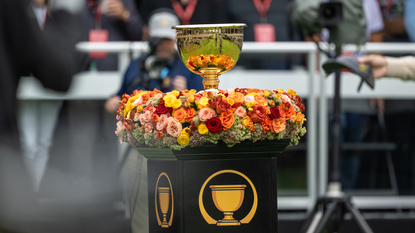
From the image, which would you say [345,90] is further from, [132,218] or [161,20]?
[132,218]

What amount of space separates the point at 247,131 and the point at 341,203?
135cm

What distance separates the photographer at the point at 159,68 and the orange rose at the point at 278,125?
3.84 feet

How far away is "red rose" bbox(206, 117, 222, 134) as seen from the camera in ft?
4.09

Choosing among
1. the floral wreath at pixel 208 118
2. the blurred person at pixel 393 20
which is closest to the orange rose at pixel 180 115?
the floral wreath at pixel 208 118

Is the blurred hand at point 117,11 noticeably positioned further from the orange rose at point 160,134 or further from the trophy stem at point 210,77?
the orange rose at point 160,134

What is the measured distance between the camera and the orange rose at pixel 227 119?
1.25 metres

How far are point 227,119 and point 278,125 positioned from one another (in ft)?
0.51

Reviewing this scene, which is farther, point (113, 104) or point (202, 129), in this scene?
point (113, 104)

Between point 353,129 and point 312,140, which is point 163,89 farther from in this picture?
point 353,129

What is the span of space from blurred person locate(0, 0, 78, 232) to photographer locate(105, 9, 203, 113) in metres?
1.36

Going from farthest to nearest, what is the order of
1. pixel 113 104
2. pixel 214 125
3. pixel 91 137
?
1. pixel 91 137
2. pixel 113 104
3. pixel 214 125

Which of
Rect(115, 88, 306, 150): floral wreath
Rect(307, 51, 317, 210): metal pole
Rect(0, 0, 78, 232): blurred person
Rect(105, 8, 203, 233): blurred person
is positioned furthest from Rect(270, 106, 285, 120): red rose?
Rect(307, 51, 317, 210): metal pole

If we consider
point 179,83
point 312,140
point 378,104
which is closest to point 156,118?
point 179,83

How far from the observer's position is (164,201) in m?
1.38
